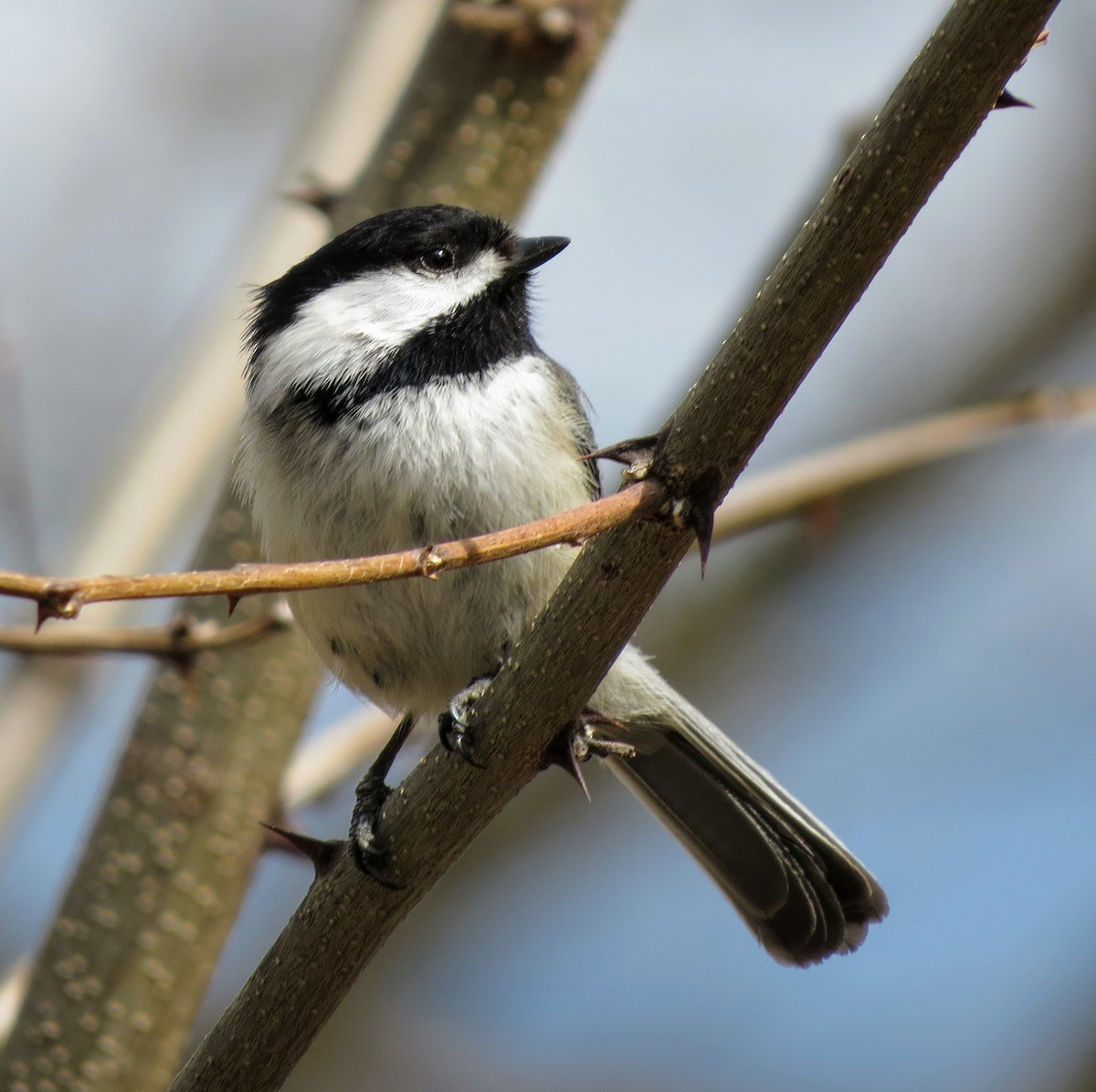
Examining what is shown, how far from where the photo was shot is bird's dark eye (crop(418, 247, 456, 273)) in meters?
2.51

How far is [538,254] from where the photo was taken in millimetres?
2531

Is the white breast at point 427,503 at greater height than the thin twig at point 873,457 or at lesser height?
lesser

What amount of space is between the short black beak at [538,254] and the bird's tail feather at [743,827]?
2.49 feet

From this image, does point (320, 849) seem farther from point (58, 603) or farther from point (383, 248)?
point (383, 248)

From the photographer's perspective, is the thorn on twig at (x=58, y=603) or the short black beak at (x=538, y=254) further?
the short black beak at (x=538, y=254)

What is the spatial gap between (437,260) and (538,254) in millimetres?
193

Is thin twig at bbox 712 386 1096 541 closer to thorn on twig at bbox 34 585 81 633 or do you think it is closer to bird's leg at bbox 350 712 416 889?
bird's leg at bbox 350 712 416 889

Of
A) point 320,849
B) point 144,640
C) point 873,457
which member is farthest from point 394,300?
point 320,849

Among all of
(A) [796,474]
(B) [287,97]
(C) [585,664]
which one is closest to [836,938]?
(A) [796,474]

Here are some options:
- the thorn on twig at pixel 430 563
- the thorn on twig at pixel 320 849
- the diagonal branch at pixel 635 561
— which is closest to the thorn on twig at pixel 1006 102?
the diagonal branch at pixel 635 561

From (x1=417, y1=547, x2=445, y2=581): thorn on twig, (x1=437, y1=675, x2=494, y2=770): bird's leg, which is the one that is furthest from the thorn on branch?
(x1=437, y1=675, x2=494, y2=770): bird's leg

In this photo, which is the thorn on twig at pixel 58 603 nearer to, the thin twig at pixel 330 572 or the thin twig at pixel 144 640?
the thin twig at pixel 330 572

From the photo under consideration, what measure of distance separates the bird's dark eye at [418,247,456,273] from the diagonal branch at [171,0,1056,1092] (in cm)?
121

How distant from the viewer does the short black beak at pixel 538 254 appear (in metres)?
2.52
